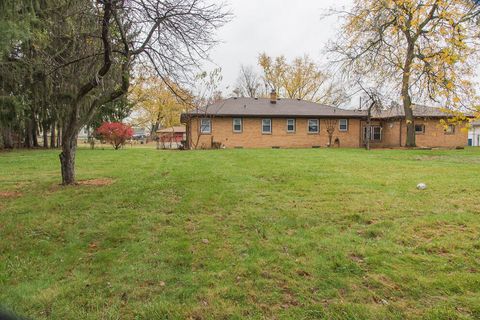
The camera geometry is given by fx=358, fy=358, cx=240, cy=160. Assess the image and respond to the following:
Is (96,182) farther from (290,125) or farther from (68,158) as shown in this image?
(290,125)

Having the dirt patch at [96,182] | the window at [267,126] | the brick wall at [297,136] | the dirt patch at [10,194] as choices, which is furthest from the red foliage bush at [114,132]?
the dirt patch at [10,194]

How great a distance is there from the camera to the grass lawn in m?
3.11

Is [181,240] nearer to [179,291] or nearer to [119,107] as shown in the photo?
[179,291]

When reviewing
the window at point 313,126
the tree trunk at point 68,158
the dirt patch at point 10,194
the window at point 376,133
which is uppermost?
the window at point 313,126

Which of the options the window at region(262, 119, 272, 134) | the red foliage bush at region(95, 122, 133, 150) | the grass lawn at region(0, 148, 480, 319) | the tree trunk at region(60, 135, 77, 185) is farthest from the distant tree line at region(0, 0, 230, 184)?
the window at region(262, 119, 272, 134)

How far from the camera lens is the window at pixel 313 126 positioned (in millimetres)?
27828

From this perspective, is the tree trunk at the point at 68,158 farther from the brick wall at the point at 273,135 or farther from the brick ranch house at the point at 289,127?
the brick wall at the point at 273,135

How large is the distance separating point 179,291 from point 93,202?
4068 millimetres

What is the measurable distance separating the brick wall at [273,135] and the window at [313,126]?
246 mm

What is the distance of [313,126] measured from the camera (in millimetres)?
27875

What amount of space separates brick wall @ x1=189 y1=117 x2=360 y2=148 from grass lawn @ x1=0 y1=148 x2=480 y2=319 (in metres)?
18.8

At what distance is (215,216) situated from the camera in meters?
5.71

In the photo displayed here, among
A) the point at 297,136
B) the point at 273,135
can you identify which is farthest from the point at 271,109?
the point at 297,136

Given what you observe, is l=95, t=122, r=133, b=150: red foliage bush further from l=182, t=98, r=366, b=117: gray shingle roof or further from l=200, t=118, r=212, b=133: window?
l=182, t=98, r=366, b=117: gray shingle roof
